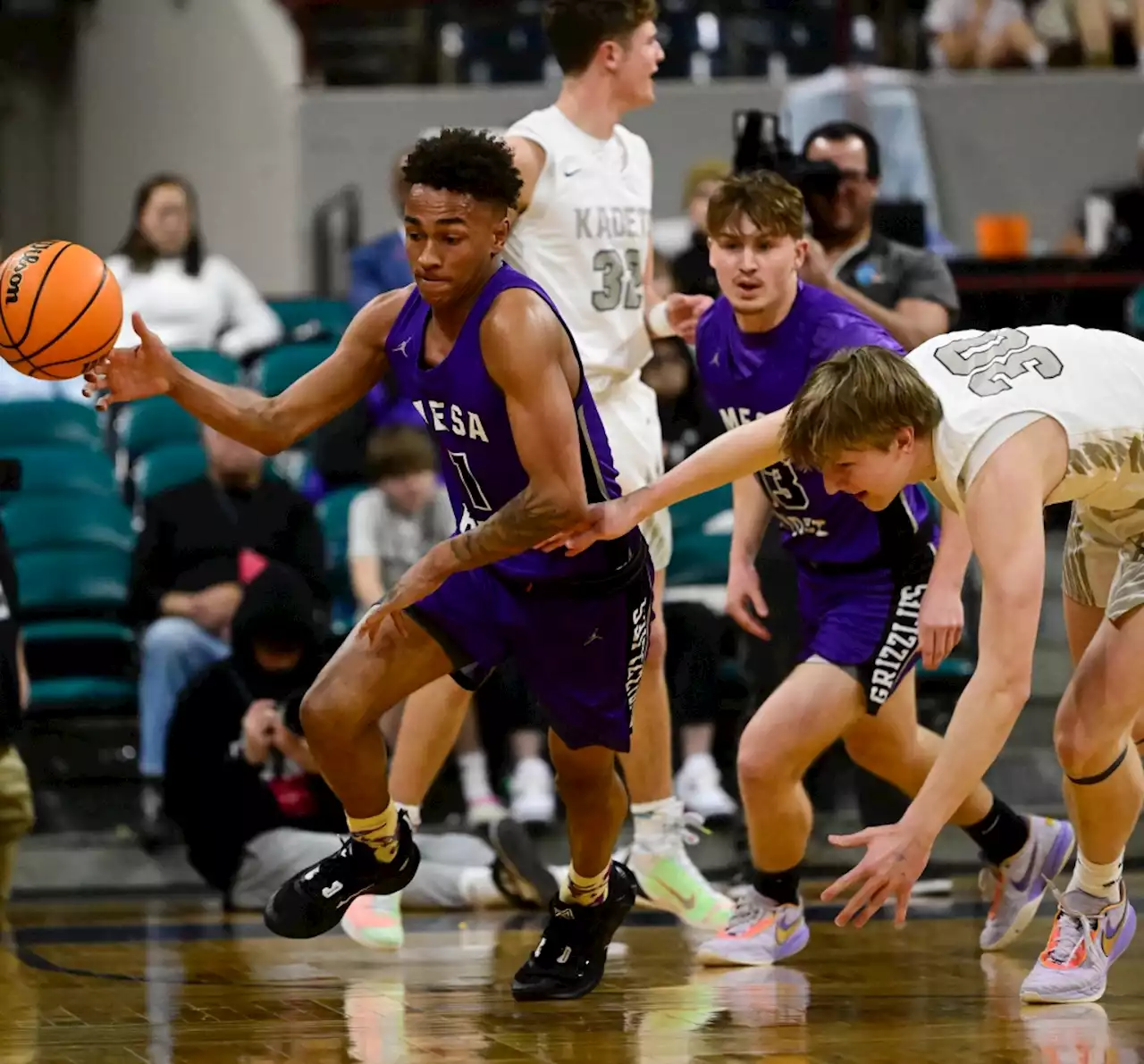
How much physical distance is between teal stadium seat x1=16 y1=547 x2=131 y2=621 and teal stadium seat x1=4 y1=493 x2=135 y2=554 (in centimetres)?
5

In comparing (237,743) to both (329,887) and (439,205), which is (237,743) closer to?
(329,887)

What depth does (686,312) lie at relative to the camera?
17.0 feet

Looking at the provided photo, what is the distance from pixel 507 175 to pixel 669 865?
82.9 inches

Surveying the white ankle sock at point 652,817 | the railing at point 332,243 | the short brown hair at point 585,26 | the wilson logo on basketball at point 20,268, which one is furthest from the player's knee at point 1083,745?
the railing at point 332,243

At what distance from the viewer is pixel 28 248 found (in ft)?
14.3

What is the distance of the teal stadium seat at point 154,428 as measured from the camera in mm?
8414

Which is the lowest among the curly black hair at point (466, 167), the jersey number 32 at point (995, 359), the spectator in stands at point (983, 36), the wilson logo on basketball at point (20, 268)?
the jersey number 32 at point (995, 359)

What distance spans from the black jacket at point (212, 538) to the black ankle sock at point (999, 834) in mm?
2904

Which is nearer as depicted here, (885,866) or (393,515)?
(885,866)

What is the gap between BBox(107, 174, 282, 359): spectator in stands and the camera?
8656 mm

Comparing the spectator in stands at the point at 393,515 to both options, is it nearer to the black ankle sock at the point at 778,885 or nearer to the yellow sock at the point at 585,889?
the black ankle sock at the point at 778,885

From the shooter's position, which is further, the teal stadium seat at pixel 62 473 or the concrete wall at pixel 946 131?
the concrete wall at pixel 946 131

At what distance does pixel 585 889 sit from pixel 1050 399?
5.12 ft

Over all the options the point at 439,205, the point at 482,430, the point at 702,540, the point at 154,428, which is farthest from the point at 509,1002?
the point at 154,428
